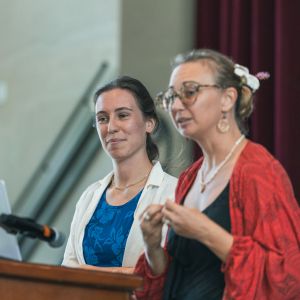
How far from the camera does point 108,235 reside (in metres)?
2.77

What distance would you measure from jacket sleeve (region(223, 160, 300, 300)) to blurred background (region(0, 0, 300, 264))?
1.55 meters

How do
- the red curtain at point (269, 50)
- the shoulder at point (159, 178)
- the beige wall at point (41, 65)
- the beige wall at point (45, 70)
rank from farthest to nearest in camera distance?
the beige wall at point (41, 65), the beige wall at point (45, 70), the red curtain at point (269, 50), the shoulder at point (159, 178)

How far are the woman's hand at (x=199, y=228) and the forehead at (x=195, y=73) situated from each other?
0.33m

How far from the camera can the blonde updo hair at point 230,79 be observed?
2.17 meters

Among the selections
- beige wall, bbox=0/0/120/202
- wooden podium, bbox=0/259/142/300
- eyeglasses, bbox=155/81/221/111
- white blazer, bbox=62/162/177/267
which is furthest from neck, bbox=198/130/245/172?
beige wall, bbox=0/0/120/202

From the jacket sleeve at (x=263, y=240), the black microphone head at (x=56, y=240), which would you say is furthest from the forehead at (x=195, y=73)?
the black microphone head at (x=56, y=240)

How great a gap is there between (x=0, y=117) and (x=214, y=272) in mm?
3886

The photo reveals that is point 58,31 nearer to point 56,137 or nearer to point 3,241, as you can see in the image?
point 56,137

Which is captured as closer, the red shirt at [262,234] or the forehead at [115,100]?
the red shirt at [262,234]

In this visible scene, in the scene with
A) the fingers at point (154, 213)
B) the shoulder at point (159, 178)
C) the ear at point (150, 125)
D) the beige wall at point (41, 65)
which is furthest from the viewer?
the beige wall at point (41, 65)

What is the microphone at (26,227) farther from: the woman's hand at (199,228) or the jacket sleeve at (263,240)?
the jacket sleeve at (263,240)

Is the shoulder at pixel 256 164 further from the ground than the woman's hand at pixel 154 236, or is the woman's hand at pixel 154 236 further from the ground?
the shoulder at pixel 256 164

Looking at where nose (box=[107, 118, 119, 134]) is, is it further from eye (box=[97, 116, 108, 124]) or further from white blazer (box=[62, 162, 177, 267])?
white blazer (box=[62, 162, 177, 267])

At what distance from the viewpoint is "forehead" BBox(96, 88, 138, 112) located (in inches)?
112
